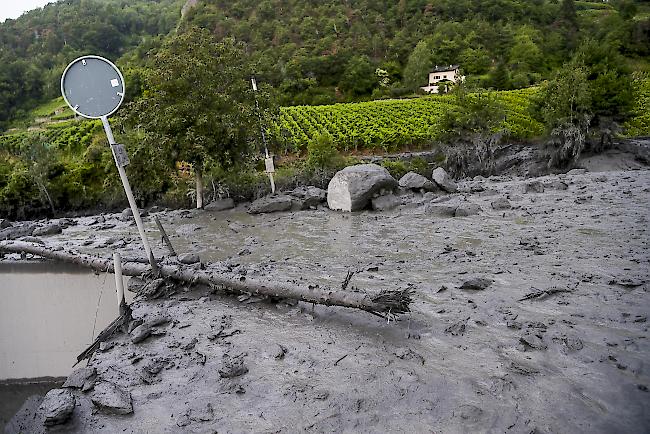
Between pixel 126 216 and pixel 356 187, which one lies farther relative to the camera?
pixel 126 216

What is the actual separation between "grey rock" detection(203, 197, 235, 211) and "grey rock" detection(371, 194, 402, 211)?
470cm

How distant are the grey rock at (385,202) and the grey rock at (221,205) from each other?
4704 millimetres

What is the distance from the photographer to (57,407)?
3486mm

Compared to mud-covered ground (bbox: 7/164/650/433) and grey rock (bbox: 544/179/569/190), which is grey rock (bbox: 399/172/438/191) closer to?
grey rock (bbox: 544/179/569/190)

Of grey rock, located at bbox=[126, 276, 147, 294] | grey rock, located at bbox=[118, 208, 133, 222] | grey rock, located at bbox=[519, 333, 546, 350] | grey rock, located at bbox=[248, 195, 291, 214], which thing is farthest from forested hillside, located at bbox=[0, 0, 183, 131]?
grey rock, located at bbox=[519, 333, 546, 350]

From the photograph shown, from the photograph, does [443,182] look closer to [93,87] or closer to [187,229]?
[187,229]

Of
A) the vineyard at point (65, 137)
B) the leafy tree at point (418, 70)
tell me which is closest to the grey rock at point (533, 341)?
the vineyard at point (65, 137)

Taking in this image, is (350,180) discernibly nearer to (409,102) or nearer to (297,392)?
(297,392)

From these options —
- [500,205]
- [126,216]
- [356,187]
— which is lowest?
[126,216]

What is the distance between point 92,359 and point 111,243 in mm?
6472

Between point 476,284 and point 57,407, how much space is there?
4528mm

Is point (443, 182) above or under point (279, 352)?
under

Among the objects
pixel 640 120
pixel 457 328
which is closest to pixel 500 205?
pixel 457 328

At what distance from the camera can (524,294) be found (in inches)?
200
